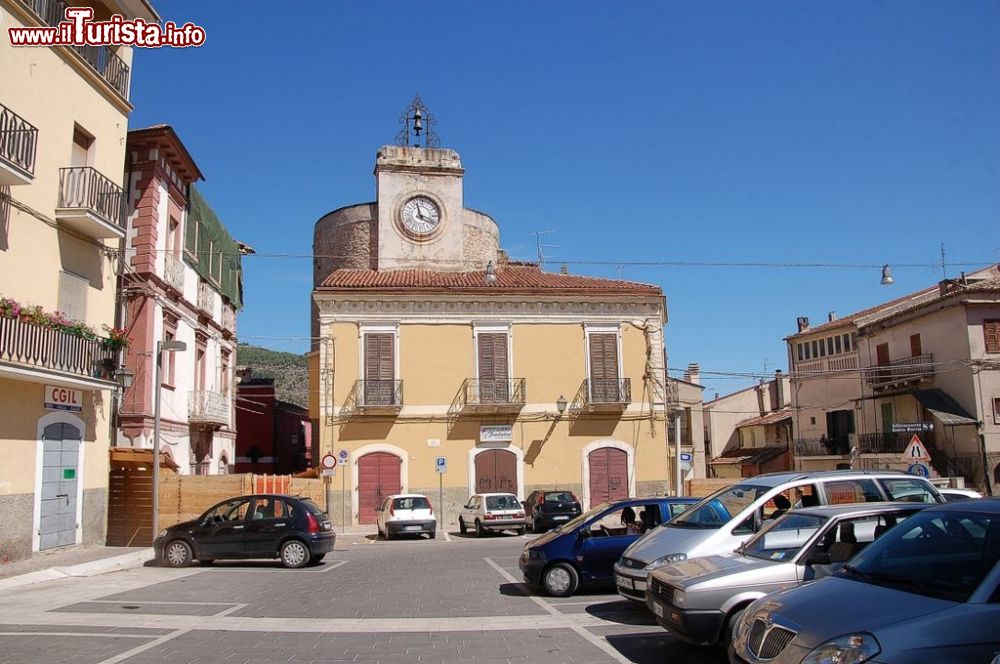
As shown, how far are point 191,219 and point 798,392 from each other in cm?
3344

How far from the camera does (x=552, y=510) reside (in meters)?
26.0

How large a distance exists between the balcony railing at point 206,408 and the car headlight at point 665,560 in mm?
20301

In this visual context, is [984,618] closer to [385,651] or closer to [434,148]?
[385,651]

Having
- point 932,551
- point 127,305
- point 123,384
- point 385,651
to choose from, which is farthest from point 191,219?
point 932,551

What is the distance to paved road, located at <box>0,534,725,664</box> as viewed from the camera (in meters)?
8.30

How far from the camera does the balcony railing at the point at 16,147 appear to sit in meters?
15.3

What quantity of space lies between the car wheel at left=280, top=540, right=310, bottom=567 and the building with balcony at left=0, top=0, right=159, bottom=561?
5199 mm

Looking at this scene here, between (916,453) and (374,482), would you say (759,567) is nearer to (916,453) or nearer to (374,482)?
(916,453)

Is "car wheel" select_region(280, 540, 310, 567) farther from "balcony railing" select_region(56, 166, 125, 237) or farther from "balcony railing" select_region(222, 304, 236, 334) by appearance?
"balcony railing" select_region(222, 304, 236, 334)

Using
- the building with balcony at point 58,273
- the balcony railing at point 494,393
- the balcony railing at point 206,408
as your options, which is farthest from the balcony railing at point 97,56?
the balcony railing at point 494,393

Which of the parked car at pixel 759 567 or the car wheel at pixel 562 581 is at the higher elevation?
the parked car at pixel 759 567

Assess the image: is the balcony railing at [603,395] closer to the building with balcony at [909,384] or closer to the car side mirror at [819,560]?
the building with balcony at [909,384]

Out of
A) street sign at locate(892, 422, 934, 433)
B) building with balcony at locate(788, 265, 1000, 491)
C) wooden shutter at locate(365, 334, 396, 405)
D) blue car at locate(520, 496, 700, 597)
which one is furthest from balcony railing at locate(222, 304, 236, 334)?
street sign at locate(892, 422, 934, 433)

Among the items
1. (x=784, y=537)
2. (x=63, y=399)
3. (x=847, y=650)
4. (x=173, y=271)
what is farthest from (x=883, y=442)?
(x=847, y=650)
